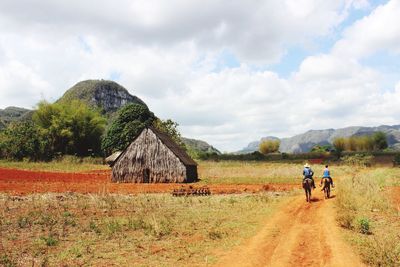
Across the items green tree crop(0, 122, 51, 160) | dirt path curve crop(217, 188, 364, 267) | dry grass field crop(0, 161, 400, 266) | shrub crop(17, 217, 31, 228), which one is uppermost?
green tree crop(0, 122, 51, 160)

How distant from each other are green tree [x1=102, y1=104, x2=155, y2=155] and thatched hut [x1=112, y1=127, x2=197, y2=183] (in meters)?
21.2

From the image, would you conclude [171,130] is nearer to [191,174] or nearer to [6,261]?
[191,174]

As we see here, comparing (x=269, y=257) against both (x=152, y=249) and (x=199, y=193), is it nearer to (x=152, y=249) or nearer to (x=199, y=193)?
(x=152, y=249)

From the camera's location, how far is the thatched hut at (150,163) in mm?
39500

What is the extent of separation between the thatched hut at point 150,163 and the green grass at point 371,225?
1972 centimetres

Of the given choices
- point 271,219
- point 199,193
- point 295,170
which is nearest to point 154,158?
point 199,193

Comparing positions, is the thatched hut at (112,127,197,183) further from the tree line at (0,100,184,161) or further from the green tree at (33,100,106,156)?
the green tree at (33,100,106,156)

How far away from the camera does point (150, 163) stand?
1578 inches

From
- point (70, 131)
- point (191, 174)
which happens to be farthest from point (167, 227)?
point (70, 131)

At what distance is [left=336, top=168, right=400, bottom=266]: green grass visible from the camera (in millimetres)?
10350

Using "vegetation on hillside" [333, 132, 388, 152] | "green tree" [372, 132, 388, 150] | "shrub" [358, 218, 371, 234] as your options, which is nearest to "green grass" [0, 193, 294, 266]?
"shrub" [358, 218, 371, 234]

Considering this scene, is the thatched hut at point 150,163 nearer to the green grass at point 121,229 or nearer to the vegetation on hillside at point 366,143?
the green grass at point 121,229

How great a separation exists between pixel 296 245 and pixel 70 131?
6169 cm

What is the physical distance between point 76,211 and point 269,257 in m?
10.9
